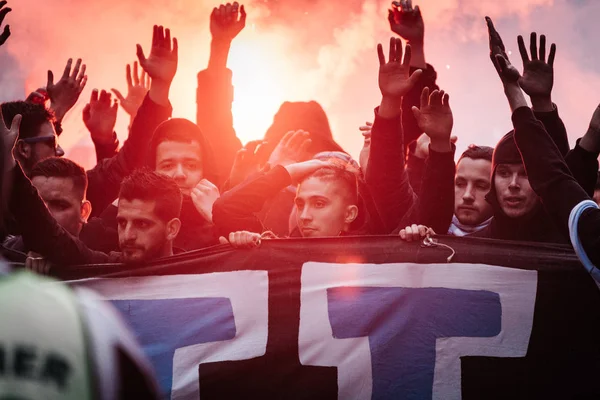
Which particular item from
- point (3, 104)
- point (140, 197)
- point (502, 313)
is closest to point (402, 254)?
point (502, 313)

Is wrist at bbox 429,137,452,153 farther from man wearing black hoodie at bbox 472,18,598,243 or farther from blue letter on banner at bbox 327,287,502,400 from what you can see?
blue letter on banner at bbox 327,287,502,400

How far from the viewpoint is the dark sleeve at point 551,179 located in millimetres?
2877

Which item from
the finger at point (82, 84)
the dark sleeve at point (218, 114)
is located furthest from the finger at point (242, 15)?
the finger at point (82, 84)

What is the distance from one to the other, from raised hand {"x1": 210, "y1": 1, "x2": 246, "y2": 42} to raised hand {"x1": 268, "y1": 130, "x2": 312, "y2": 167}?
1648mm

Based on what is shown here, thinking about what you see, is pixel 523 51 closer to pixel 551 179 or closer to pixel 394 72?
pixel 394 72

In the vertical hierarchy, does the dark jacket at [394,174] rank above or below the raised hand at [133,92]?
below

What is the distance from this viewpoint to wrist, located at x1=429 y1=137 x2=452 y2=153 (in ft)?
12.5

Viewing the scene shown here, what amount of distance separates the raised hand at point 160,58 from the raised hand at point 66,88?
878 mm

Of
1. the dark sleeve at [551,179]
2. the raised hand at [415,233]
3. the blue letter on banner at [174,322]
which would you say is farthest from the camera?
the raised hand at [415,233]

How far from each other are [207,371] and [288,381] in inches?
15.6

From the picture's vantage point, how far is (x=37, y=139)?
14.5 feet

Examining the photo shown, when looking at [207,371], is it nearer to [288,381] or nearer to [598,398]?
[288,381]

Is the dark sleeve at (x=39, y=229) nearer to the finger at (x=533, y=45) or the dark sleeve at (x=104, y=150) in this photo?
the dark sleeve at (x=104, y=150)

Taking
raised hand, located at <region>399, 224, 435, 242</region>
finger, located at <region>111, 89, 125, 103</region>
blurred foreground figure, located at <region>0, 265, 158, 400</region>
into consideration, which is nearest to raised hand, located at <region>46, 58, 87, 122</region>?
finger, located at <region>111, 89, 125, 103</region>
